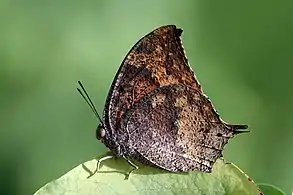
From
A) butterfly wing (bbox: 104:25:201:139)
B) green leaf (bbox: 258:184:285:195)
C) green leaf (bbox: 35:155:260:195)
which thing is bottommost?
green leaf (bbox: 258:184:285:195)

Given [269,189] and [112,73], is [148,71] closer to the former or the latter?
[269,189]

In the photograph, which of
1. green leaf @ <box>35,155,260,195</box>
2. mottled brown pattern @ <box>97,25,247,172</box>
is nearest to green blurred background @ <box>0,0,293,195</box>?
mottled brown pattern @ <box>97,25,247,172</box>

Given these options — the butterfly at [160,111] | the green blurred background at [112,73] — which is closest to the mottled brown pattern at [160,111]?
the butterfly at [160,111]

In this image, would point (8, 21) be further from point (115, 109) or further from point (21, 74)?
point (115, 109)

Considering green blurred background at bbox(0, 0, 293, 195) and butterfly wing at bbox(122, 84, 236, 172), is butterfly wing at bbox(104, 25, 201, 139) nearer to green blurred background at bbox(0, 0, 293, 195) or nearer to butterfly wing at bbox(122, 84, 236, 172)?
butterfly wing at bbox(122, 84, 236, 172)

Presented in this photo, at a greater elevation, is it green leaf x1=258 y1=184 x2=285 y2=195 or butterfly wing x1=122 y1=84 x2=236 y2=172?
butterfly wing x1=122 y1=84 x2=236 y2=172

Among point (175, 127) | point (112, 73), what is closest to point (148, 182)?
point (175, 127)

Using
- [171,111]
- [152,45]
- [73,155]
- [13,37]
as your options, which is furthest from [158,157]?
[13,37]
